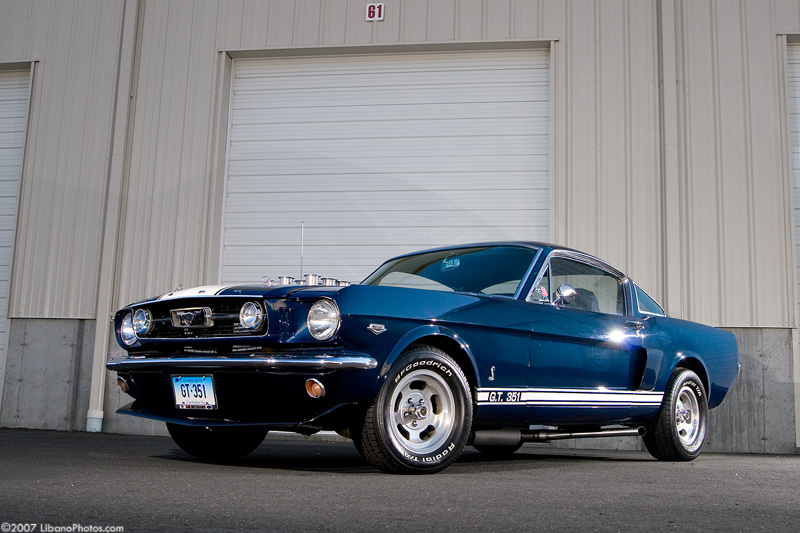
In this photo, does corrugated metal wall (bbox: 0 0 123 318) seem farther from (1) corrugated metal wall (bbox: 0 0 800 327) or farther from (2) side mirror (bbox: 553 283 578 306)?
(2) side mirror (bbox: 553 283 578 306)

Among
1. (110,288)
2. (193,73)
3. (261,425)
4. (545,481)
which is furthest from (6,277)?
(545,481)

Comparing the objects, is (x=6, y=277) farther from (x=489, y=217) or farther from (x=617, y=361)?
(x=617, y=361)

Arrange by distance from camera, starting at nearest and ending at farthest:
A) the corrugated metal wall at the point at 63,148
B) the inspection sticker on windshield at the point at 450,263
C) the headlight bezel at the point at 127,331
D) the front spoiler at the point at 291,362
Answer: the front spoiler at the point at 291,362
the headlight bezel at the point at 127,331
the inspection sticker on windshield at the point at 450,263
the corrugated metal wall at the point at 63,148

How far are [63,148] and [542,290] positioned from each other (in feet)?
25.3

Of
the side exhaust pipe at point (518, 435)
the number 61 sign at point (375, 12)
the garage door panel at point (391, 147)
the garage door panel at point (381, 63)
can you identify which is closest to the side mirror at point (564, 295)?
the side exhaust pipe at point (518, 435)

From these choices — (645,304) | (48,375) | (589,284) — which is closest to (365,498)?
(589,284)

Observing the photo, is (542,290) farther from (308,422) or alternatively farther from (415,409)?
(308,422)

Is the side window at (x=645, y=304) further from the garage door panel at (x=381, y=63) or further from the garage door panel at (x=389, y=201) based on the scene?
the garage door panel at (x=381, y=63)

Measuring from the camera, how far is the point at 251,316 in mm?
4059

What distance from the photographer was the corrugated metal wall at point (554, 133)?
30.3 ft

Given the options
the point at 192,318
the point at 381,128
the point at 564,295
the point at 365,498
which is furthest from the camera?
the point at 381,128

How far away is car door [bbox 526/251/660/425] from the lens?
480cm

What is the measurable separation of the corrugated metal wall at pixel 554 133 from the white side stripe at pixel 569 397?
381 cm

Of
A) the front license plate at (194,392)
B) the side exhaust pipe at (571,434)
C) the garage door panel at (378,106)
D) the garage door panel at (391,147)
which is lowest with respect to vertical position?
the side exhaust pipe at (571,434)
